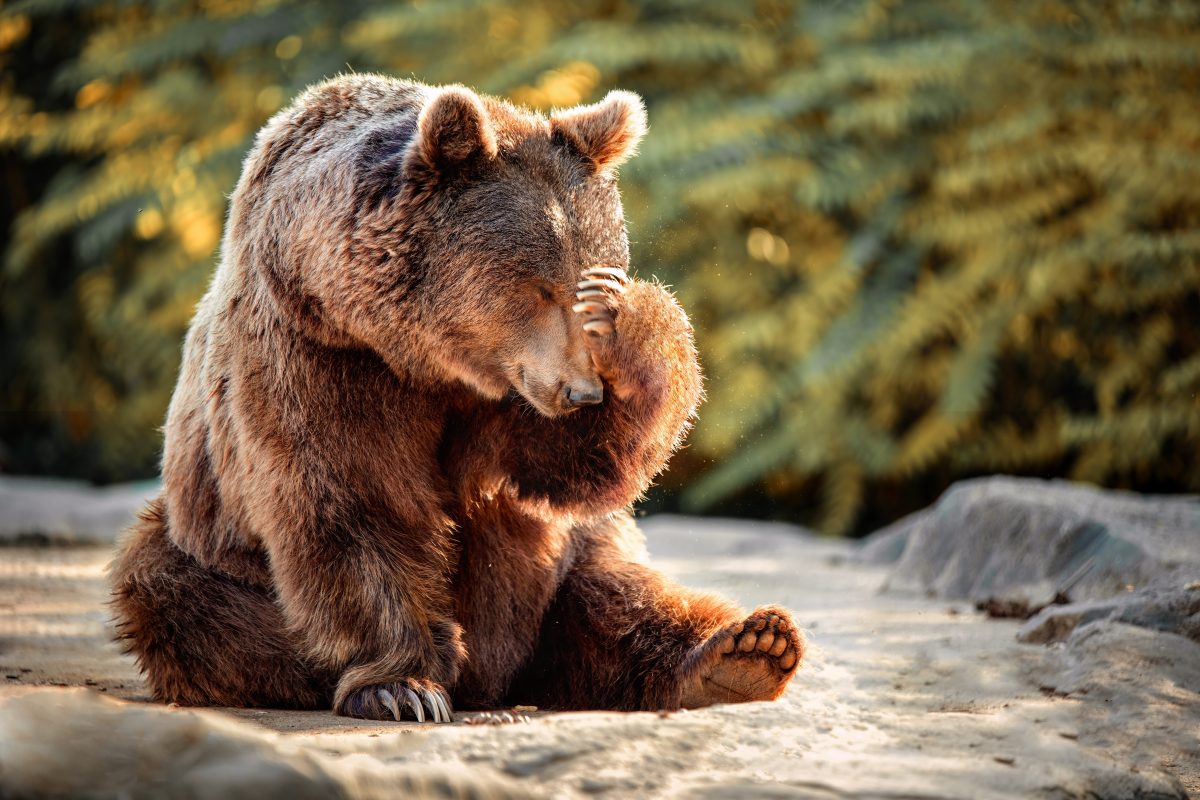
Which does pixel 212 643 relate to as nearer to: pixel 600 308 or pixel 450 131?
pixel 600 308

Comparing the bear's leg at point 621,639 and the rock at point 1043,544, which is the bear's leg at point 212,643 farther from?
the rock at point 1043,544

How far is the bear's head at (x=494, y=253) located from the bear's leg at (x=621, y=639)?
636 mm

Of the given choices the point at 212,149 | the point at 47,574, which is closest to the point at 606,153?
the point at 47,574

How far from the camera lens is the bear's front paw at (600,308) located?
119 inches

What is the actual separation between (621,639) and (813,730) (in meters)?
0.82

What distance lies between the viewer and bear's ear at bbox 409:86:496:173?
315 cm

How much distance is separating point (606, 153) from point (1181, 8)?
522cm

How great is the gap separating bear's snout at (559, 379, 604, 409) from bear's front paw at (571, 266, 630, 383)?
0.24 ft

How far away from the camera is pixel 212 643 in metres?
3.31

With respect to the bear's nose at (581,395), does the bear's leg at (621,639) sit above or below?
below

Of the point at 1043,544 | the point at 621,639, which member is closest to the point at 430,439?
the point at 621,639

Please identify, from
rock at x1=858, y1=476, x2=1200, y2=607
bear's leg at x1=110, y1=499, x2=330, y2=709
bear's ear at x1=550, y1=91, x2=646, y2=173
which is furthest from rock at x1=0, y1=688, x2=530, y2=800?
rock at x1=858, y1=476, x2=1200, y2=607

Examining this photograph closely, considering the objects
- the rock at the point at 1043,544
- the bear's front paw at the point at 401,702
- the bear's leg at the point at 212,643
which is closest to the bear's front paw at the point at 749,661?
the bear's front paw at the point at 401,702

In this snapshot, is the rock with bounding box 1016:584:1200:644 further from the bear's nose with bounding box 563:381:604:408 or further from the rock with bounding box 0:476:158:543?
the rock with bounding box 0:476:158:543
